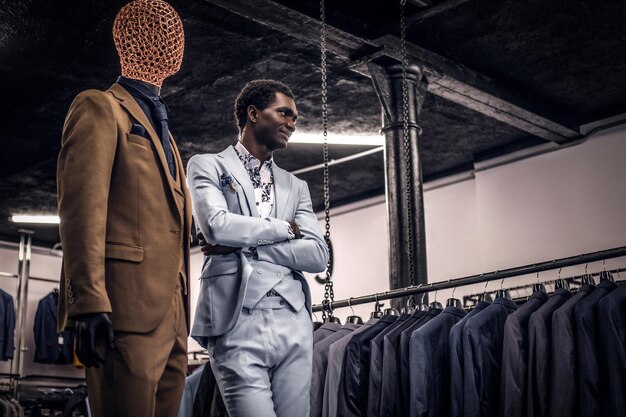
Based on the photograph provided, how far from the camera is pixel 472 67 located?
8.43m

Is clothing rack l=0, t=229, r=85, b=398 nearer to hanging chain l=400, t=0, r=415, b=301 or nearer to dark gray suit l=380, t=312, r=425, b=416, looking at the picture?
hanging chain l=400, t=0, r=415, b=301

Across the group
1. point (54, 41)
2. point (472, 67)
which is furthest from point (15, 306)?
point (472, 67)

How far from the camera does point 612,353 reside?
3.66 m

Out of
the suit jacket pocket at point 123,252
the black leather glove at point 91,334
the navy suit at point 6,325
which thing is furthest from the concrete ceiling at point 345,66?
the black leather glove at point 91,334

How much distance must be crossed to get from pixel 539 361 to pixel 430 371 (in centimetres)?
56

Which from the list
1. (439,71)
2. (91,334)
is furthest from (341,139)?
(91,334)

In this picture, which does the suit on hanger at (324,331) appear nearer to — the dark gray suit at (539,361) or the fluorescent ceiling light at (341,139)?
the dark gray suit at (539,361)

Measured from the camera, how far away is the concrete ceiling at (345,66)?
707cm

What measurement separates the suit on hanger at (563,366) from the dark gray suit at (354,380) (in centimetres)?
100

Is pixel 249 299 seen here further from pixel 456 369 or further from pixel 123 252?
pixel 456 369

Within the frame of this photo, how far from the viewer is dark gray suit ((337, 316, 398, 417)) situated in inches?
172

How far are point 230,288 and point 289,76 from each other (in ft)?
19.2

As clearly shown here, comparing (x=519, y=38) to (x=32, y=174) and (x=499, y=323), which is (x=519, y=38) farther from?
(x=32, y=174)

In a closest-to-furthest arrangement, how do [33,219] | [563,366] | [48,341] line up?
1. [563,366]
2. [33,219]
3. [48,341]
